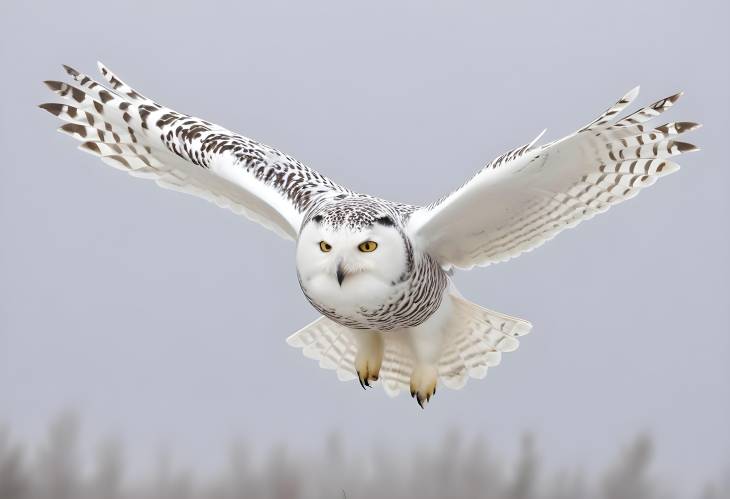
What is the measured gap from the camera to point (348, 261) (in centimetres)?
295

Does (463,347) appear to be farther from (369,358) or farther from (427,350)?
(369,358)

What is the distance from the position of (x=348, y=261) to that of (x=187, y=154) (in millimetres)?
915

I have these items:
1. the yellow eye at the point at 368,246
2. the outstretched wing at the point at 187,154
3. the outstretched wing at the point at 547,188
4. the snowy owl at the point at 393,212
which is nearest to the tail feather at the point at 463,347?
the snowy owl at the point at 393,212

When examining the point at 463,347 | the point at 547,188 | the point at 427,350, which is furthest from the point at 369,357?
the point at 547,188

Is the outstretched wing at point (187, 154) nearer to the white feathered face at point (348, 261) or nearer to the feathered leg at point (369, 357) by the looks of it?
the white feathered face at point (348, 261)

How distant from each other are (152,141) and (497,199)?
1.31 metres

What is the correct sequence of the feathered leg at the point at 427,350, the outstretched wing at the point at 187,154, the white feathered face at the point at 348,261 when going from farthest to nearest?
the feathered leg at the point at 427,350
the outstretched wing at the point at 187,154
the white feathered face at the point at 348,261

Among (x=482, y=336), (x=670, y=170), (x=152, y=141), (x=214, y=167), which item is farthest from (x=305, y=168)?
(x=670, y=170)

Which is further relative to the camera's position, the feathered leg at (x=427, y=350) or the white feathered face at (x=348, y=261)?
the feathered leg at (x=427, y=350)

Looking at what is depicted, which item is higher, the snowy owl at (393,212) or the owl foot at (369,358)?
the snowy owl at (393,212)

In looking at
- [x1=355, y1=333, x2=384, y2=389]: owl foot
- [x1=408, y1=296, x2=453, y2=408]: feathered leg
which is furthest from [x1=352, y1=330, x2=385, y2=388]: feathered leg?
[x1=408, y1=296, x2=453, y2=408]: feathered leg

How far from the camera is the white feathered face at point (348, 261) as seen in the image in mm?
2934

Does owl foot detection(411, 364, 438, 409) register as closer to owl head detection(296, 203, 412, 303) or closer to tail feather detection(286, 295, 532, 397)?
tail feather detection(286, 295, 532, 397)

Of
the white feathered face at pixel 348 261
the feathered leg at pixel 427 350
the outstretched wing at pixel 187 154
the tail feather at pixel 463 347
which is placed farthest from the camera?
the tail feather at pixel 463 347
